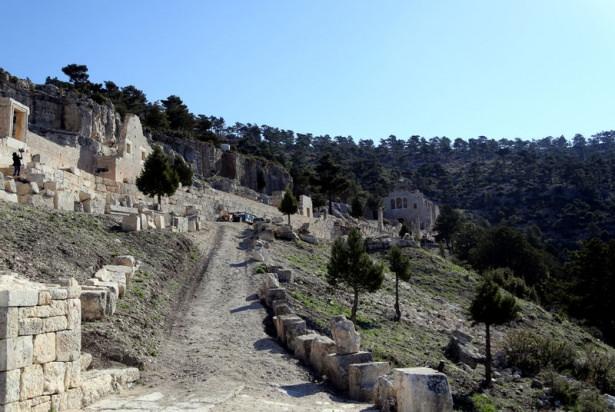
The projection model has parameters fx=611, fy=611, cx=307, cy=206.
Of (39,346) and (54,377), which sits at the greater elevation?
(39,346)

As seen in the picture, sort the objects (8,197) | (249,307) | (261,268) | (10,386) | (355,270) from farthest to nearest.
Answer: (355,270) → (261,268) → (8,197) → (249,307) → (10,386)

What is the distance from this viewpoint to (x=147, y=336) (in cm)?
1342

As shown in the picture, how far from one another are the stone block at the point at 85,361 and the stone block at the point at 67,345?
4.12 ft

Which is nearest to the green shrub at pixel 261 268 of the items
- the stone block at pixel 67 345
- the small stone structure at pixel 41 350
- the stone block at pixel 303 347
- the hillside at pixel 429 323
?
the hillside at pixel 429 323

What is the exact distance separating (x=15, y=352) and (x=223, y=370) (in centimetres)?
446

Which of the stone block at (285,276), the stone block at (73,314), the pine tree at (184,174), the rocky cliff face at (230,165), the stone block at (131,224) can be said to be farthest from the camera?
the rocky cliff face at (230,165)

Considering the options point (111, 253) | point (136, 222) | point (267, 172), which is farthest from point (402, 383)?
point (267, 172)

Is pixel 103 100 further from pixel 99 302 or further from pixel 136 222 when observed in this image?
pixel 99 302

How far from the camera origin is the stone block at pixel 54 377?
29.0ft

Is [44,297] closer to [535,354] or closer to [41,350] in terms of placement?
[41,350]

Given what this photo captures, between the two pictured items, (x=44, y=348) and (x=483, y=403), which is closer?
(x=44, y=348)

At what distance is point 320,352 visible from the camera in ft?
41.8

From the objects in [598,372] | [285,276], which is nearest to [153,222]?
[285,276]

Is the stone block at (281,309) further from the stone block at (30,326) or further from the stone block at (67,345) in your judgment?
the stone block at (30,326)
